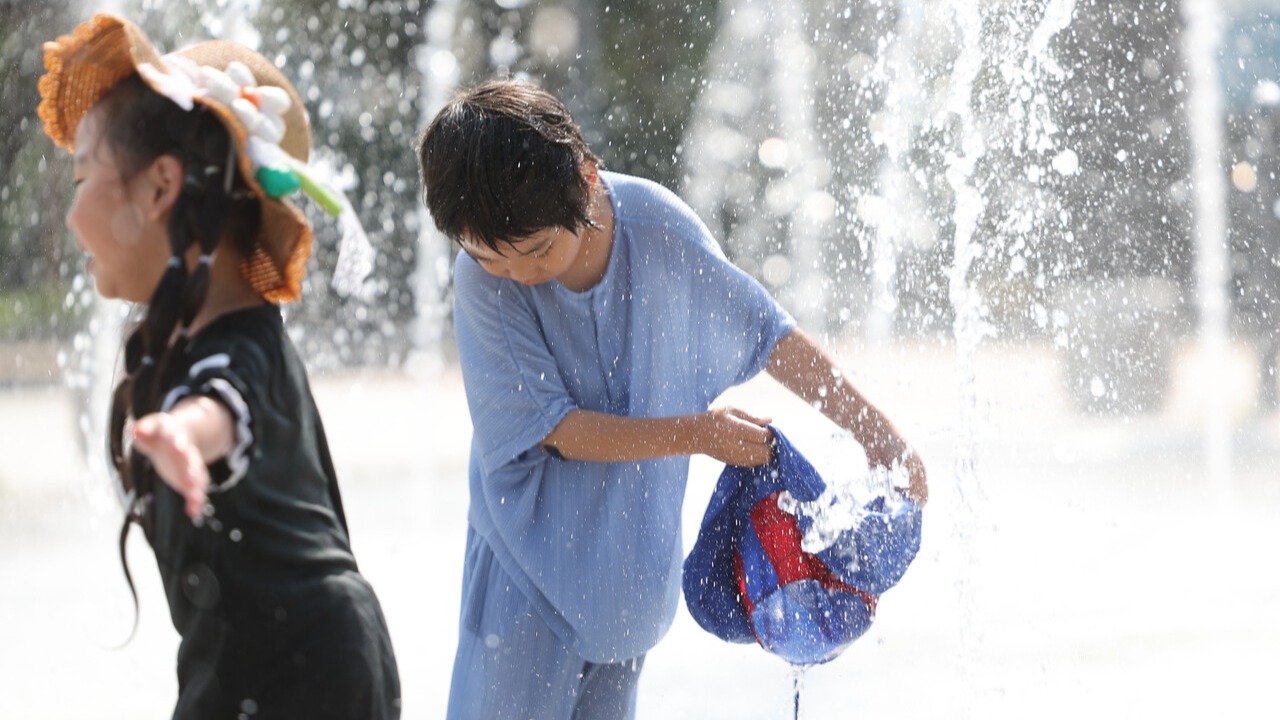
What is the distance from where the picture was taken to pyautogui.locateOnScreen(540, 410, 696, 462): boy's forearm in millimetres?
2150

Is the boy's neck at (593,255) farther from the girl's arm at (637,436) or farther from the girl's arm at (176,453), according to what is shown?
the girl's arm at (176,453)

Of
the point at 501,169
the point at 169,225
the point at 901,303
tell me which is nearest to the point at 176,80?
→ the point at 169,225

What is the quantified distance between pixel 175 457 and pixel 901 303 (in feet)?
36.7

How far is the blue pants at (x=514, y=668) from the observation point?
7.22 ft

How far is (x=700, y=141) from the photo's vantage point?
14727mm

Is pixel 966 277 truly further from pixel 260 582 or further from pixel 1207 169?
pixel 260 582

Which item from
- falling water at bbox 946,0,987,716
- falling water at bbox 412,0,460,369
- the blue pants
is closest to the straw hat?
the blue pants

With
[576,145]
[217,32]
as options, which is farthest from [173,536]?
[217,32]

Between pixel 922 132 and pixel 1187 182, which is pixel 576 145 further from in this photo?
pixel 1187 182

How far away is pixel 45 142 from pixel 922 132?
613cm

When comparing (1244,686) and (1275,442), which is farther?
(1275,442)

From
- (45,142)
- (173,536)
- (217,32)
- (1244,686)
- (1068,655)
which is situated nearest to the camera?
(173,536)

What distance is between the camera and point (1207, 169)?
1135 cm

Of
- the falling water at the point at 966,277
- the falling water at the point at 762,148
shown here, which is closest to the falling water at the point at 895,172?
the falling water at the point at 966,277
